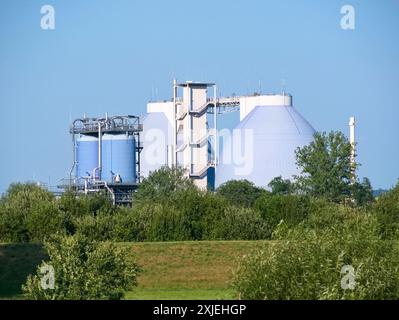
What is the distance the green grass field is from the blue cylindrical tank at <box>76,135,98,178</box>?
38.1 m

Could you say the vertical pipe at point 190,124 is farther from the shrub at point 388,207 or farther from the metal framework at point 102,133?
the shrub at point 388,207

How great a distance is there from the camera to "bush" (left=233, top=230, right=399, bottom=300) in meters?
33.0

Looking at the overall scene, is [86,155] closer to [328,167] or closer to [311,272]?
[328,167]

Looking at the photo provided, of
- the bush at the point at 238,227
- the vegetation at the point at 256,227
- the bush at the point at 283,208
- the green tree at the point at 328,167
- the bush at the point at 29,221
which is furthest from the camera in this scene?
the green tree at the point at 328,167

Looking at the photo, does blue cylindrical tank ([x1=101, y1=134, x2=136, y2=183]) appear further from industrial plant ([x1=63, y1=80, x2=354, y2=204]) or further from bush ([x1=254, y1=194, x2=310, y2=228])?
bush ([x1=254, y1=194, x2=310, y2=228])

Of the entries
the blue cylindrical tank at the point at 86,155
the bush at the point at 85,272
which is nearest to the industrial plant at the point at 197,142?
the blue cylindrical tank at the point at 86,155

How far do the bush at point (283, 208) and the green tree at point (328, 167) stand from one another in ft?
59.4

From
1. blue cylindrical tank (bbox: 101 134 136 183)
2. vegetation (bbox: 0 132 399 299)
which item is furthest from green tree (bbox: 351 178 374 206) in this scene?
blue cylindrical tank (bbox: 101 134 136 183)

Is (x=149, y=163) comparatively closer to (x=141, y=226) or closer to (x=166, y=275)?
(x=141, y=226)

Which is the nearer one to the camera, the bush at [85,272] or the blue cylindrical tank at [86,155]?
the bush at [85,272]

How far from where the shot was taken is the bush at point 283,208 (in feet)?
244
